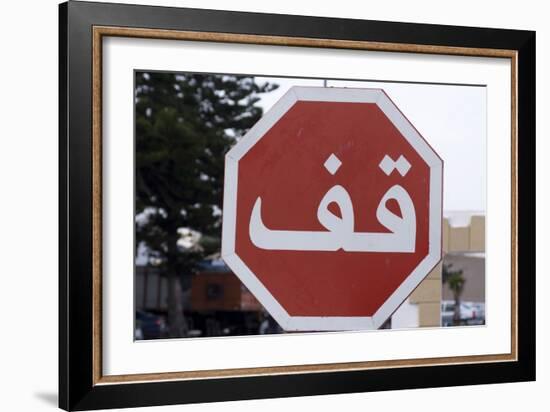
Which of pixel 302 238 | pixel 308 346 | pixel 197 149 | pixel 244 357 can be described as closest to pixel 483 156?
pixel 302 238

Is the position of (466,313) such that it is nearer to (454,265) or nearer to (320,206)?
(454,265)

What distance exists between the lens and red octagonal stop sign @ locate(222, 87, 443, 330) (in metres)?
1.87

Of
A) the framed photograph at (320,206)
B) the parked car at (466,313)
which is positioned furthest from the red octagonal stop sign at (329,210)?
the parked car at (466,313)

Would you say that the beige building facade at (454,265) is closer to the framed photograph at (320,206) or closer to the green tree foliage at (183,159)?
the framed photograph at (320,206)

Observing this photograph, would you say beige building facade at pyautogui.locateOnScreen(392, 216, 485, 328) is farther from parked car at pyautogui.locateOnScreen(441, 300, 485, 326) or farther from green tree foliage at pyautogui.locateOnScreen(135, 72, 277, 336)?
green tree foliage at pyautogui.locateOnScreen(135, 72, 277, 336)

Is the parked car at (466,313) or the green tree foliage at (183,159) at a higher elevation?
the green tree foliage at (183,159)

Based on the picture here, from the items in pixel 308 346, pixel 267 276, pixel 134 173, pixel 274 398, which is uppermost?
pixel 134 173

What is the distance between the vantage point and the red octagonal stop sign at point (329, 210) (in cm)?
187

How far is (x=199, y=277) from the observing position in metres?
3.65

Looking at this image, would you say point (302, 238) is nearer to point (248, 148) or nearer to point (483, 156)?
point (248, 148)

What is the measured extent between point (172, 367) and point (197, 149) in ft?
5.53

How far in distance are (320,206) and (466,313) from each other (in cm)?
53

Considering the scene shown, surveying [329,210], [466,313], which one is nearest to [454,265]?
[466,313]

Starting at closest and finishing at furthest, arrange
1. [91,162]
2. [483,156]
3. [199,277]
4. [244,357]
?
[91,162] → [244,357] → [483,156] → [199,277]
